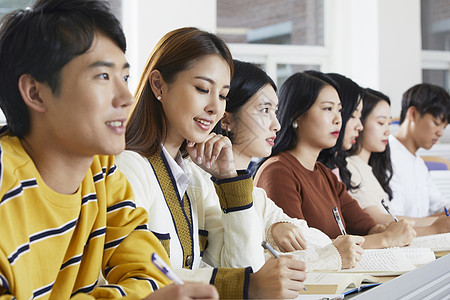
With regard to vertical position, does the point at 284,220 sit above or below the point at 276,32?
below

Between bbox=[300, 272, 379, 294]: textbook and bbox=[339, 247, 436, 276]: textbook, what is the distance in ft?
0.46

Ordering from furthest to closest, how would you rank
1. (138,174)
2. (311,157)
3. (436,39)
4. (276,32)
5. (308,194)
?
(436,39), (276,32), (311,157), (308,194), (138,174)

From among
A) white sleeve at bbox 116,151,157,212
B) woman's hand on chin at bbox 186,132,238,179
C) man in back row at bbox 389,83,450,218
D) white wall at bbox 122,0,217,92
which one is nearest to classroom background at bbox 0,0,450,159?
white wall at bbox 122,0,217,92

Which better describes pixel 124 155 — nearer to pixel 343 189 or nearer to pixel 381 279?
pixel 381 279

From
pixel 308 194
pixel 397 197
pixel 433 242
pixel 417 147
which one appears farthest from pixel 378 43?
pixel 433 242

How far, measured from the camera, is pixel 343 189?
2312mm

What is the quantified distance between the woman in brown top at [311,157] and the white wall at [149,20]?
77.2 inches

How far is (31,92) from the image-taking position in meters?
0.88

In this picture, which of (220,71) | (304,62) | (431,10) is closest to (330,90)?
(220,71)

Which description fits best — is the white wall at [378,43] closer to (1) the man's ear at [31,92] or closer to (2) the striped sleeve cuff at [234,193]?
(2) the striped sleeve cuff at [234,193]

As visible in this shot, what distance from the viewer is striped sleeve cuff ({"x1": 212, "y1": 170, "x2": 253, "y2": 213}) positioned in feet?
4.44

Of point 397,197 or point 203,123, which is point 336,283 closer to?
point 203,123

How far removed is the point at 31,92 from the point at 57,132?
0.07 m

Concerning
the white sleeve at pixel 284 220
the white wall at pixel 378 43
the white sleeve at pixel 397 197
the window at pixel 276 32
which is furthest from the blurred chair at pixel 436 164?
the white sleeve at pixel 284 220
